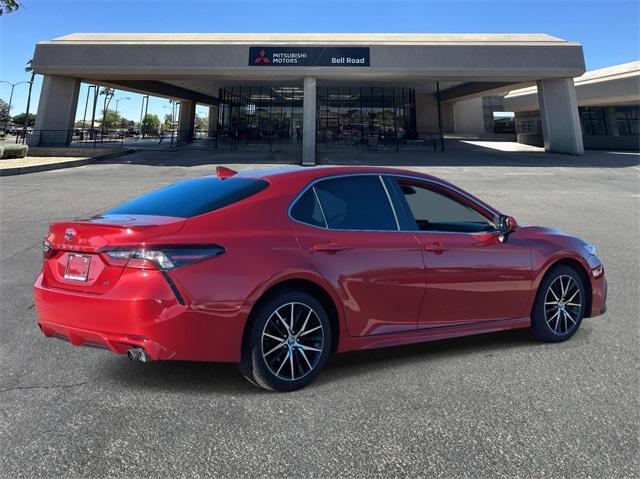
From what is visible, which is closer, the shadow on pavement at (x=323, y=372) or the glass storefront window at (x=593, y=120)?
the shadow on pavement at (x=323, y=372)

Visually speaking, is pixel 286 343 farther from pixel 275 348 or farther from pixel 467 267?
pixel 467 267

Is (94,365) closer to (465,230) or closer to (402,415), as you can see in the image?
(402,415)

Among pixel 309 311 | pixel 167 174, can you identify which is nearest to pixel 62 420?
pixel 309 311

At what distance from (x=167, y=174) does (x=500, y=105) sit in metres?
49.0

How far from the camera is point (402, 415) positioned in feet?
9.75

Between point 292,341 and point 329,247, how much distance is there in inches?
27.5

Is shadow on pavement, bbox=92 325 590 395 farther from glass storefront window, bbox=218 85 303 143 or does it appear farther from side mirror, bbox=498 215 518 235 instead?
glass storefront window, bbox=218 85 303 143

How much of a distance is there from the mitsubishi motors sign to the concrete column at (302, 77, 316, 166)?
3.90 ft

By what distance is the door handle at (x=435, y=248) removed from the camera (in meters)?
3.68

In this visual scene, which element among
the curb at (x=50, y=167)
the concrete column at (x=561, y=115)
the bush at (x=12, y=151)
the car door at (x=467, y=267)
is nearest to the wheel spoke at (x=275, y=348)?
the car door at (x=467, y=267)

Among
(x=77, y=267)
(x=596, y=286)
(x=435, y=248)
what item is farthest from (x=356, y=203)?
(x=596, y=286)

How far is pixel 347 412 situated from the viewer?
3000 millimetres

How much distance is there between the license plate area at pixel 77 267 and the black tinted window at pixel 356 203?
165cm

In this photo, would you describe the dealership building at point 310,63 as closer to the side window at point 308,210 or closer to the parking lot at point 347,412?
the parking lot at point 347,412
